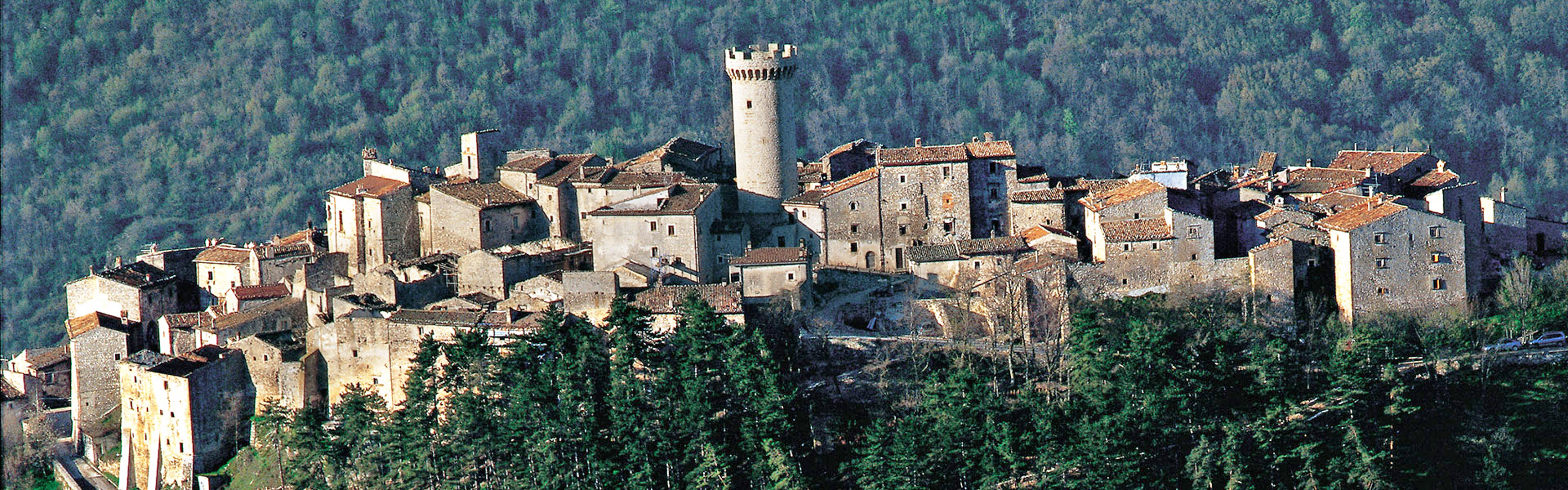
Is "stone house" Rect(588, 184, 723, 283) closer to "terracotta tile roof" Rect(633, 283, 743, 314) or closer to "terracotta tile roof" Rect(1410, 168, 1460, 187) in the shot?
"terracotta tile roof" Rect(633, 283, 743, 314)

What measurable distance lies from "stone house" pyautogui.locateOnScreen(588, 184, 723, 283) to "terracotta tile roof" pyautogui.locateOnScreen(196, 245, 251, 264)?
12.5 m

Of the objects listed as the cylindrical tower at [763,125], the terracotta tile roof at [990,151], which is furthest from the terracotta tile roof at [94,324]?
the terracotta tile roof at [990,151]

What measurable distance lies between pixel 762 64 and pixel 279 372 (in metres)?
15.9


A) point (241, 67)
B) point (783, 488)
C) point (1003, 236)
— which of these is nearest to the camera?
point (783, 488)

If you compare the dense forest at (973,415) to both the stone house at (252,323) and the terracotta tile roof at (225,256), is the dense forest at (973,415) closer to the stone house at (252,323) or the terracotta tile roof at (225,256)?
the stone house at (252,323)

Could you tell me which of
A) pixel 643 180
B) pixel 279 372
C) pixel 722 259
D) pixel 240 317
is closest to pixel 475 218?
pixel 643 180

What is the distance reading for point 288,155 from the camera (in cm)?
10731

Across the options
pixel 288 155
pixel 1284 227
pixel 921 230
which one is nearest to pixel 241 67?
pixel 288 155

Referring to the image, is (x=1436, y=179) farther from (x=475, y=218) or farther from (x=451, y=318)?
(x=451, y=318)

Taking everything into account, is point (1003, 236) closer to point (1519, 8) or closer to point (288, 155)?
point (288, 155)

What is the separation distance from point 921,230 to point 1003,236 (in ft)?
7.92

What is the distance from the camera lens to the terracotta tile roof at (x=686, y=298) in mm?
54906

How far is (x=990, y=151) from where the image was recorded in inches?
2473

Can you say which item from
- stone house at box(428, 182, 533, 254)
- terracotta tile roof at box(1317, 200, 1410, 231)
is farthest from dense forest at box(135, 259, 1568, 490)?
stone house at box(428, 182, 533, 254)
